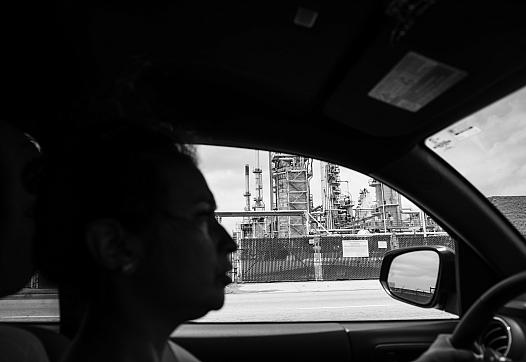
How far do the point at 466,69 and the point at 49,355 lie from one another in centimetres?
197

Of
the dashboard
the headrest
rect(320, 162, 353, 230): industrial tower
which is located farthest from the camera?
rect(320, 162, 353, 230): industrial tower

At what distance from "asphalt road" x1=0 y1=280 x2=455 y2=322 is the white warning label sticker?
3.43ft

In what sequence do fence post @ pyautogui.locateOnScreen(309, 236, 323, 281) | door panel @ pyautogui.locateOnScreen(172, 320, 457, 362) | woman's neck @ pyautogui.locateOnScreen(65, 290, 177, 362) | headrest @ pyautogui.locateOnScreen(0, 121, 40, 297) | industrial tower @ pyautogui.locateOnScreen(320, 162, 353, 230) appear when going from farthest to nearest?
fence post @ pyautogui.locateOnScreen(309, 236, 323, 281), industrial tower @ pyautogui.locateOnScreen(320, 162, 353, 230), door panel @ pyautogui.locateOnScreen(172, 320, 457, 362), headrest @ pyautogui.locateOnScreen(0, 121, 40, 297), woman's neck @ pyautogui.locateOnScreen(65, 290, 177, 362)

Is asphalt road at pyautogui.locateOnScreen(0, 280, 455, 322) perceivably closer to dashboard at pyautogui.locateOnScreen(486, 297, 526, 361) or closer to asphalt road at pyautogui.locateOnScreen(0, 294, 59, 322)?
asphalt road at pyautogui.locateOnScreen(0, 294, 59, 322)

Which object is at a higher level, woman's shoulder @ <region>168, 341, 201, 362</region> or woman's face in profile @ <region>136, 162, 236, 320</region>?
woman's face in profile @ <region>136, 162, 236, 320</region>

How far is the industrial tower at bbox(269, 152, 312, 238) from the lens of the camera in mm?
2967

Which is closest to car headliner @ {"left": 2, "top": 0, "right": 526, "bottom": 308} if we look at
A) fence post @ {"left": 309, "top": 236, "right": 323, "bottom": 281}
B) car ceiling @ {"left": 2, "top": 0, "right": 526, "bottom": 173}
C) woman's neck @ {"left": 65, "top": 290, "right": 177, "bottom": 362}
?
car ceiling @ {"left": 2, "top": 0, "right": 526, "bottom": 173}

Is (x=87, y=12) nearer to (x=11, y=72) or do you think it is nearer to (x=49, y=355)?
(x=11, y=72)

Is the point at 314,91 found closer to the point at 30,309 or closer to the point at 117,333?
the point at 117,333

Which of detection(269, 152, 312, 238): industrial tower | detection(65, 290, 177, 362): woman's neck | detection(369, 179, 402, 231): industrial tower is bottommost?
detection(65, 290, 177, 362): woman's neck

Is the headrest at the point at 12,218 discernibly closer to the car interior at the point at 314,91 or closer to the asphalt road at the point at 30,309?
the car interior at the point at 314,91

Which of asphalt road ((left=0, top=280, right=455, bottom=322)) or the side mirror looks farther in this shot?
asphalt road ((left=0, top=280, right=455, bottom=322))

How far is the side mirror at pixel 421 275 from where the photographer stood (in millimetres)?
2287

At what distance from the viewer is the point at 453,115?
6.50ft
